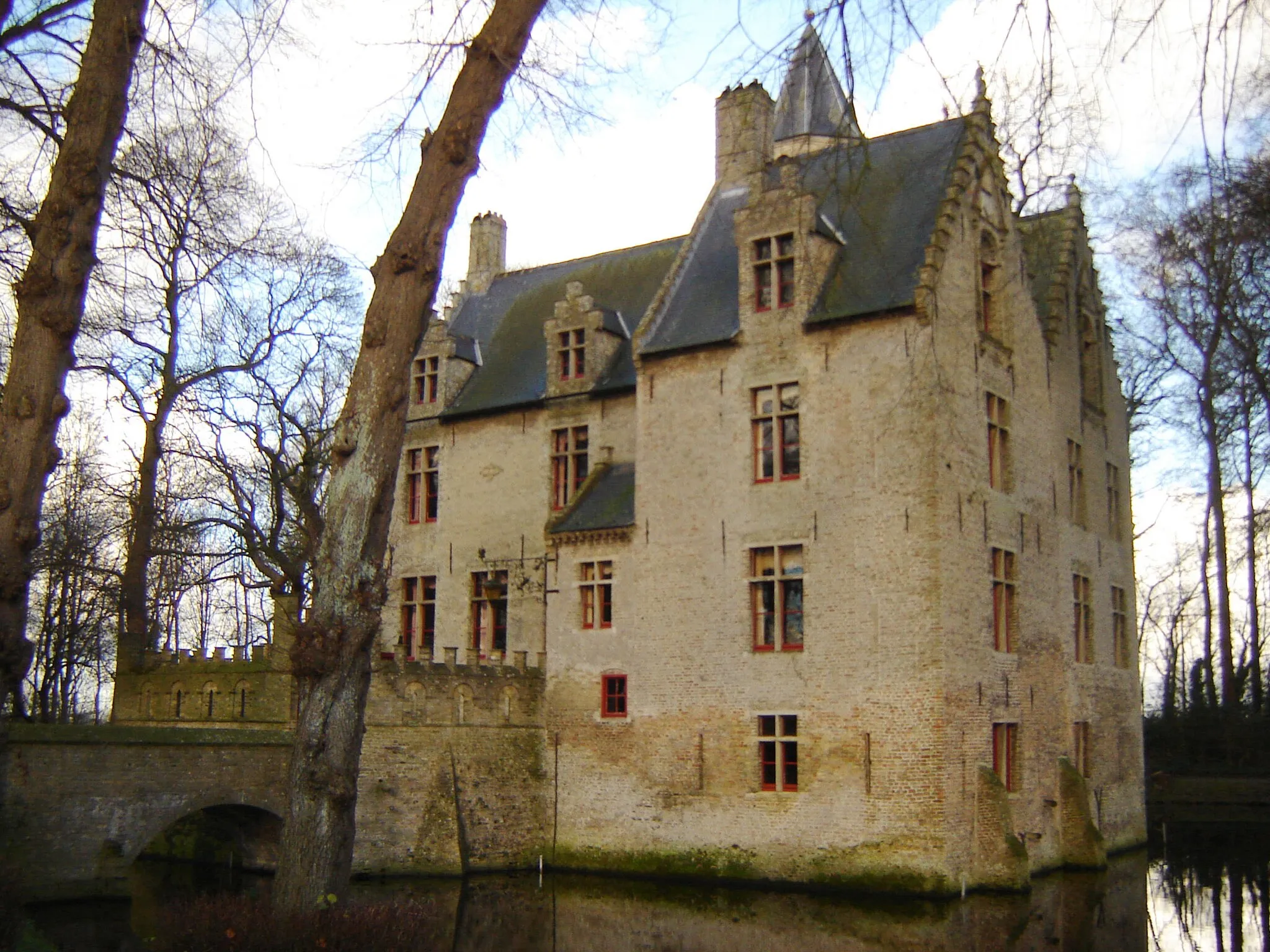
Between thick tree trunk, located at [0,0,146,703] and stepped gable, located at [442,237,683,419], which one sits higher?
stepped gable, located at [442,237,683,419]

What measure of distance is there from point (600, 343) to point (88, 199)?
15.0m

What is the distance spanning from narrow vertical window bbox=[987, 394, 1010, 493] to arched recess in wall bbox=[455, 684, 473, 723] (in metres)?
8.31

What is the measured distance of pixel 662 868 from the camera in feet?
59.4

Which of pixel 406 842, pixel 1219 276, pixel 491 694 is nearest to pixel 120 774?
pixel 406 842

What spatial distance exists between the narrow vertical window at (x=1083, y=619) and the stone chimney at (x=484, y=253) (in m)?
13.4

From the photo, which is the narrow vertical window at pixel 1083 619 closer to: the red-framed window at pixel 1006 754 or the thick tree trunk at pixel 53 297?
the red-framed window at pixel 1006 754

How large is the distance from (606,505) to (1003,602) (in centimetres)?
622

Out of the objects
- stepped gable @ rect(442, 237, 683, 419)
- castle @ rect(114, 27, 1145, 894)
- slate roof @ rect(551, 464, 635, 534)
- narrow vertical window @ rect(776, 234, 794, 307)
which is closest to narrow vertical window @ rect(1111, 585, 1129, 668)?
castle @ rect(114, 27, 1145, 894)

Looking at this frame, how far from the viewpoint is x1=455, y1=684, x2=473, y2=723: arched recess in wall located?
18844 millimetres

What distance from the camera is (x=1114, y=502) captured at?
23172 mm

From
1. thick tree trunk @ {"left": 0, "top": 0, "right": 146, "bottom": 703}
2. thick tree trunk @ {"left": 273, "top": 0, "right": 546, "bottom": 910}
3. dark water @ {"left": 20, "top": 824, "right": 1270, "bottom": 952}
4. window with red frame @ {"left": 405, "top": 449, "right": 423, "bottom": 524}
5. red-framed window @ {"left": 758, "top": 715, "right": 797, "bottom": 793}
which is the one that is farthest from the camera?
window with red frame @ {"left": 405, "top": 449, "right": 423, "bottom": 524}

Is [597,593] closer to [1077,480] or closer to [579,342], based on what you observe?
[579,342]

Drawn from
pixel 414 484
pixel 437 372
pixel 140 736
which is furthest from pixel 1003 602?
pixel 140 736

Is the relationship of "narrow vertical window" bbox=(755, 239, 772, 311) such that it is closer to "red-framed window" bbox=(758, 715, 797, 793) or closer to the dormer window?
the dormer window
